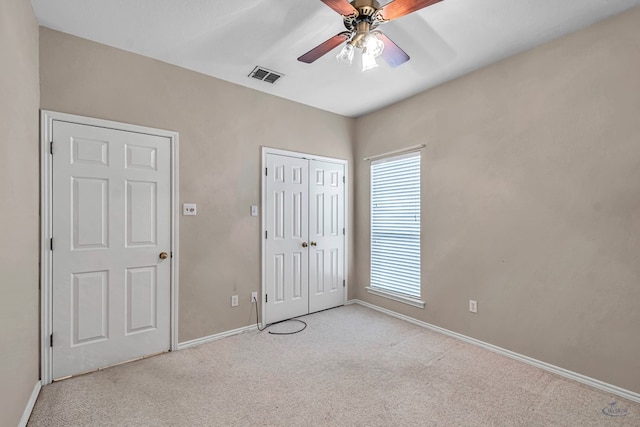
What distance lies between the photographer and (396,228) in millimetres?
3809

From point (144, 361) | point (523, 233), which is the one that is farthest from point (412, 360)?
point (144, 361)

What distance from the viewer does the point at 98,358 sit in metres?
2.47

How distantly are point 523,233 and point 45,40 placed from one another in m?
4.17

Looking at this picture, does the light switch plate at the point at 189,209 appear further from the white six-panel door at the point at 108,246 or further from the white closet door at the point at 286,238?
the white closet door at the point at 286,238

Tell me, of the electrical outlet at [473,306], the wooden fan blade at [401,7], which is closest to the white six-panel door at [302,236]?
the electrical outlet at [473,306]

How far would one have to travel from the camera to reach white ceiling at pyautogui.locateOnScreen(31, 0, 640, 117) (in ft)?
6.74

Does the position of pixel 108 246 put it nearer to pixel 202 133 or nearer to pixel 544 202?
pixel 202 133

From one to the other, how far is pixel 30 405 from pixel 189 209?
1.73m

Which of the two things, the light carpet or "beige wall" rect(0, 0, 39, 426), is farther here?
the light carpet

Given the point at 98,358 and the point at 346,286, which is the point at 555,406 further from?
the point at 98,358

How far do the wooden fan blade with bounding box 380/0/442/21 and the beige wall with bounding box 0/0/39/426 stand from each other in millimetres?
2009

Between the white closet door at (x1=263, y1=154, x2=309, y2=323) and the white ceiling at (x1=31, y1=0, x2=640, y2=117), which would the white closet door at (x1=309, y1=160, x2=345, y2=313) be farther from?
the white ceiling at (x1=31, y1=0, x2=640, y2=117)

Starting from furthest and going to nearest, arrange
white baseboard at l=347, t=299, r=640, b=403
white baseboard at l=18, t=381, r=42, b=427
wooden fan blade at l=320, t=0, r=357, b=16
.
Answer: white baseboard at l=347, t=299, r=640, b=403, white baseboard at l=18, t=381, r=42, b=427, wooden fan blade at l=320, t=0, r=357, b=16

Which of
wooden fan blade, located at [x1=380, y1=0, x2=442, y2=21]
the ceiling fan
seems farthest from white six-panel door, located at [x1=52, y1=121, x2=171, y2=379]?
wooden fan blade, located at [x1=380, y1=0, x2=442, y2=21]
